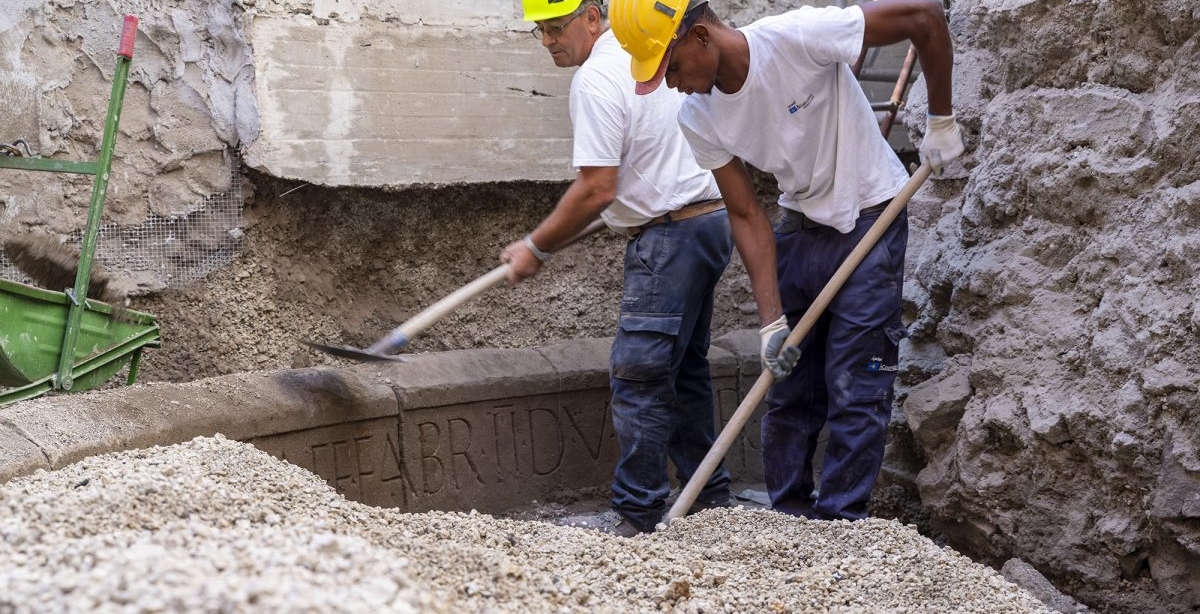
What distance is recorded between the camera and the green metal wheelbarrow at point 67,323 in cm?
309

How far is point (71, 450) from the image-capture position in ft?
9.46

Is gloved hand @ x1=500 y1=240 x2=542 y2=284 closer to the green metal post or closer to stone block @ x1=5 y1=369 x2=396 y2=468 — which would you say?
stone block @ x1=5 y1=369 x2=396 y2=468

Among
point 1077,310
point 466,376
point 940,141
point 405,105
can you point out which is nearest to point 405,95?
point 405,105

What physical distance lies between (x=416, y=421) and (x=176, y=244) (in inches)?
42.5

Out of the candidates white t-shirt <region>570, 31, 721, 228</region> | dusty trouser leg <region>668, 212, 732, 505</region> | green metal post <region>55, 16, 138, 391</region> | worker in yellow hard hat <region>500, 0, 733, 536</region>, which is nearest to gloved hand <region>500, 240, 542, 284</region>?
worker in yellow hard hat <region>500, 0, 733, 536</region>

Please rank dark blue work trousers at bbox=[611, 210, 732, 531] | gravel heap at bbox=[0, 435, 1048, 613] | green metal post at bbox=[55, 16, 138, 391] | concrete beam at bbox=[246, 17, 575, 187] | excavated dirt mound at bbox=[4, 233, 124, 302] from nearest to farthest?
gravel heap at bbox=[0, 435, 1048, 613], green metal post at bbox=[55, 16, 138, 391], excavated dirt mound at bbox=[4, 233, 124, 302], dark blue work trousers at bbox=[611, 210, 732, 531], concrete beam at bbox=[246, 17, 575, 187]

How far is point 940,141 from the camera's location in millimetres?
3260

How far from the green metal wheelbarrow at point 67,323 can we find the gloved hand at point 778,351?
1938 mm

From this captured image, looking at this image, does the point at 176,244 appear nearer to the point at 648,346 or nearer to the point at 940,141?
the point at 648,346

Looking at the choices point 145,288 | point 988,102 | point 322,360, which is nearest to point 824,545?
point 988,102

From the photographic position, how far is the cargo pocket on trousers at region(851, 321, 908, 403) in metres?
3.21

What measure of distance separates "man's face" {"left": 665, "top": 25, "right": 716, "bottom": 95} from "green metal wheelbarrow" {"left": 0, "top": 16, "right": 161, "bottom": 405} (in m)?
1.55

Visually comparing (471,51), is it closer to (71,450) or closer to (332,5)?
(332,5)

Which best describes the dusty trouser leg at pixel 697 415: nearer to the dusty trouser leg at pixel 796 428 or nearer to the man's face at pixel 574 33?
Result: the dusty trouser leg at pixel 796 428
